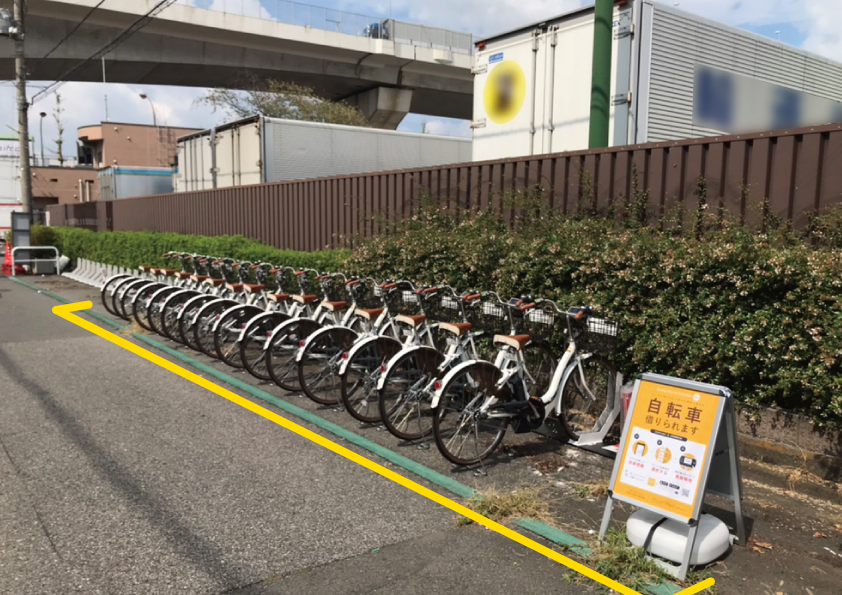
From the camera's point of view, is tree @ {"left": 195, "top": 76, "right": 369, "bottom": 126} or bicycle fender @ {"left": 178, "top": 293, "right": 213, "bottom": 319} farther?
tree @ {"left": 195, "top": 76, "right": 369, "bottom": 126}

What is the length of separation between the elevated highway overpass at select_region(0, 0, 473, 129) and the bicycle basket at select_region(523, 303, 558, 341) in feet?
82.3

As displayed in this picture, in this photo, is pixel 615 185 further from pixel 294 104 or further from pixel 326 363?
pixel 294 104

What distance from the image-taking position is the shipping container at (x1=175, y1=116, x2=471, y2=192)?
48.1 ft

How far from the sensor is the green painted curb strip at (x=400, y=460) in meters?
3.77

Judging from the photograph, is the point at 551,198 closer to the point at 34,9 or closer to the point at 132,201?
the point at 132,201

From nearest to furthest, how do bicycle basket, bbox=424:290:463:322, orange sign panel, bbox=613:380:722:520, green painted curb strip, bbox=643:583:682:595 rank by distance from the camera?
green painted curb strip, bbox=643:583:682:595
orange sign panel, bbox=613:380:722:520
bicycle basket, bbox=424:290:463:322

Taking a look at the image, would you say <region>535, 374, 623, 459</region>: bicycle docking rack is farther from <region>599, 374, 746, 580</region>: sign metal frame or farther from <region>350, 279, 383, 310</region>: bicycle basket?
<region>350, 279, 383, 310</region>: bicycle basket

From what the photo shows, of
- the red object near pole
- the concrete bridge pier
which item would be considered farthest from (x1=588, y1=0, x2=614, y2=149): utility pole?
the concrete bridge pier

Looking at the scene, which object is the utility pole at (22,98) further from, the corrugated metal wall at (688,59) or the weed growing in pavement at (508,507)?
the weed growing in pavement at (508,507)

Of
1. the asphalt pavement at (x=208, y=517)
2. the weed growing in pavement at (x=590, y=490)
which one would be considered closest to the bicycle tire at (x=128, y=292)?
the asphalt pavement at (x=208, y=517)

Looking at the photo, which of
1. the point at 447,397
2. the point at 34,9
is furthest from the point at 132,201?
the point at 447,397

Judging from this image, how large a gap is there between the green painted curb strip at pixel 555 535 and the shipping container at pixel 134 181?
2434 centimetres

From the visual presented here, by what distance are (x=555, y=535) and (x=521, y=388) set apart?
4.59 ft

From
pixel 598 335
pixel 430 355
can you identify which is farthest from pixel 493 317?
pixel 598 335
